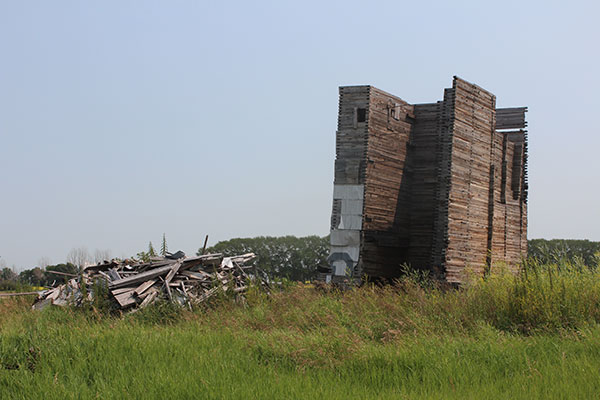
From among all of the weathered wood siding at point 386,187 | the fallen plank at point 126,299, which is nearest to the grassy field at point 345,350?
the fallen plank at point 126,299

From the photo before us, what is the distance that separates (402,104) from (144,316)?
1180cm

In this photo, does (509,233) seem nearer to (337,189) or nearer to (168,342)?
(337,189)

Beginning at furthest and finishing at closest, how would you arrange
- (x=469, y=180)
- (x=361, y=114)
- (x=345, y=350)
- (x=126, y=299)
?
(x=469, y=180), (x=361, y=114), (x=126, y=299), (x=345, y=350)

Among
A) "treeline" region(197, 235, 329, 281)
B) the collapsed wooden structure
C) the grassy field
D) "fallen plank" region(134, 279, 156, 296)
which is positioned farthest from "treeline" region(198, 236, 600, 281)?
the grassy field

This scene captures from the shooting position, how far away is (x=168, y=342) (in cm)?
895

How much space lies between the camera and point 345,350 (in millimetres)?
8273

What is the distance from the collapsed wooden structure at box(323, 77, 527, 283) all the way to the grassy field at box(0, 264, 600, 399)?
5893 millimetres

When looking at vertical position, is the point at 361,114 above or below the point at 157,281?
above

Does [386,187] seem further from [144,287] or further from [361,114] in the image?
[144,287]

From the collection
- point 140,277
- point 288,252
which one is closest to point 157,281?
point 140,277

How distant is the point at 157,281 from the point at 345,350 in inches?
264

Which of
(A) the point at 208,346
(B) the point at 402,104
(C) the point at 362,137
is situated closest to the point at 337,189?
(C) the point at 362,137

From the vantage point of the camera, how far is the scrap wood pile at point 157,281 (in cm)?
1290

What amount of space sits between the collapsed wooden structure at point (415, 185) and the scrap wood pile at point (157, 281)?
4.11 metres
